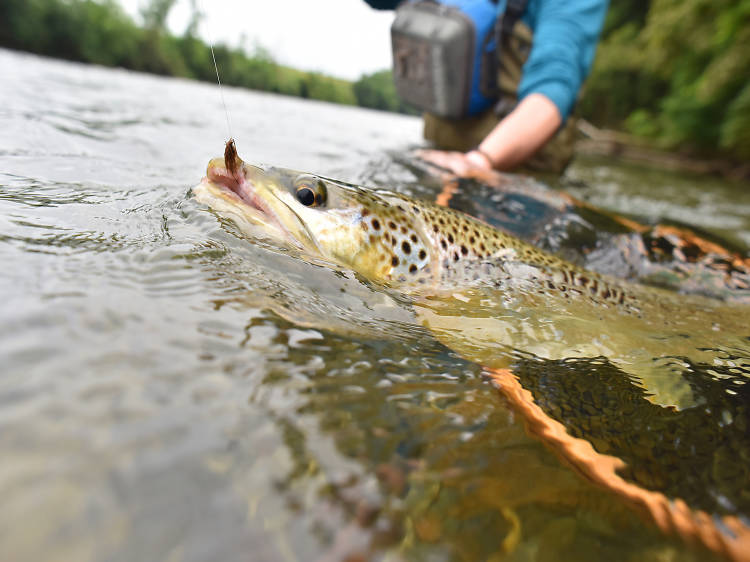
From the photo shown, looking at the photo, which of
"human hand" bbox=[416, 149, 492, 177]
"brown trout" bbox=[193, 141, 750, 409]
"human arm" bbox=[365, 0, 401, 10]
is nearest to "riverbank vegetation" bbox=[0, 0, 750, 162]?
"human arm" bbox=[365, 0, 401, 10]

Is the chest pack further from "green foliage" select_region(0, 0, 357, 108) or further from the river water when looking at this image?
"green foliage" select_region(0, 0, 357, 108)

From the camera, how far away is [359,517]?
78 centimetres

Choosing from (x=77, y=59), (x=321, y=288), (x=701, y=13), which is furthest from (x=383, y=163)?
(x=77, y=59)

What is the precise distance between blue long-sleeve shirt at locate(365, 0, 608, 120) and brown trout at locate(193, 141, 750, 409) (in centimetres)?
277

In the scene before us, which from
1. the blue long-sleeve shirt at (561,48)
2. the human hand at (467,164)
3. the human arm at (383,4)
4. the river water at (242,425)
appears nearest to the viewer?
Answer: the river water at (242,425)

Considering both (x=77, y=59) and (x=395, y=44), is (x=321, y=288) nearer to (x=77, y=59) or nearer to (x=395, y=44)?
(x=395, y=44)

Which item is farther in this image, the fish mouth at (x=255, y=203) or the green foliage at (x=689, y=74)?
the green foliage at (x=689, y=74)

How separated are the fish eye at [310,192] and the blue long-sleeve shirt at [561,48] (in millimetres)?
3272

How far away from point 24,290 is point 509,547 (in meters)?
1.28

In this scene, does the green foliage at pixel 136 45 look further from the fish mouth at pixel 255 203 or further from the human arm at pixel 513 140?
the fish mouth at pixel 255 203

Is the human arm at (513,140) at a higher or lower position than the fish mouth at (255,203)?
higher

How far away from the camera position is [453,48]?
478 cm

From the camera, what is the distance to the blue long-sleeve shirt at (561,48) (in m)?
4.16

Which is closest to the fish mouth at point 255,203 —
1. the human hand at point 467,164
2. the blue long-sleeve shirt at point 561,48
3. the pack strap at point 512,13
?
the human hand at point 467,164
